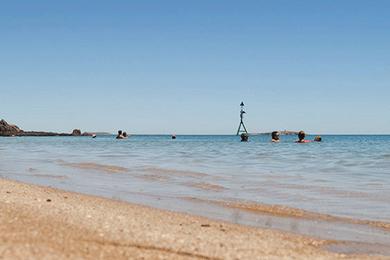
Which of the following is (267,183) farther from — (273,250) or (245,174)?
(273,250)

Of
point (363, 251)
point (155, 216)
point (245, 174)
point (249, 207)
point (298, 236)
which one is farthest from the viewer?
point (245, 174)

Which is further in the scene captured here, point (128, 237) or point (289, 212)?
point (289, 212)

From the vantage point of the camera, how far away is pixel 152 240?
8.23 m

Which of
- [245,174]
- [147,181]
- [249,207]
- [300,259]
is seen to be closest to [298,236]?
[300,259]

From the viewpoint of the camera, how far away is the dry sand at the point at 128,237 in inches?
286

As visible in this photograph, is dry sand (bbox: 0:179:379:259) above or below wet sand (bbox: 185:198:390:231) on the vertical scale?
above

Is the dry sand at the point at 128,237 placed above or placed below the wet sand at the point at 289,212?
above

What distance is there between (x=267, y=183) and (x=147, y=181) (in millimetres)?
4741

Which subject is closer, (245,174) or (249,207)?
(249,207)

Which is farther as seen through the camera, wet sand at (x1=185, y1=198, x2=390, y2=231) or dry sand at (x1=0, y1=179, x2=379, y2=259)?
wet sand at (x1=185, y1=198, x2=390, y2=231)

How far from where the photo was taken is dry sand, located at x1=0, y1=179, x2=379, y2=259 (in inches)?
286

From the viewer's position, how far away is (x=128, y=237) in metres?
8.32

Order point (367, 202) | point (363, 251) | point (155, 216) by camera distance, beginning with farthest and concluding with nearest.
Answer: point (367, 202) → point (155, 216) → point (363, 251)

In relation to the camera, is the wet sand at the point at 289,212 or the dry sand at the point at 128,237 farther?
the wet sand at the point at 289,212
